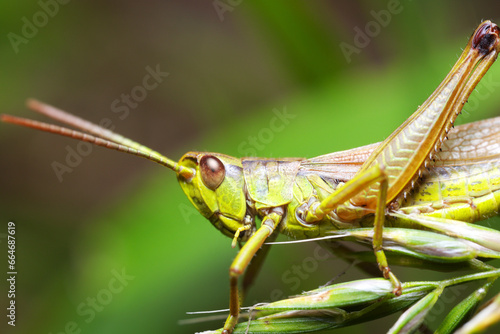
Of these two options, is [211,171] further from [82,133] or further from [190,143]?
[190,143]

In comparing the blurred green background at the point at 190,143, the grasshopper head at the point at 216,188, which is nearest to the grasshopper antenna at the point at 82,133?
the grasshopper head at the point at 216,188

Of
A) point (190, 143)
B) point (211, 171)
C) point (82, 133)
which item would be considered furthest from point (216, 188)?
point (190, 143)

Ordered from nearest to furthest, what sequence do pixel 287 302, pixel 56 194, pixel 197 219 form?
pixel 287 302
pixel 197 219
pixel 56 194

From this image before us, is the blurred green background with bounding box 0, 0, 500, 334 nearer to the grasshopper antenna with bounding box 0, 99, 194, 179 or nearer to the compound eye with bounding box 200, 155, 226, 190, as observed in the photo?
the compound eye with bounding box 200, 155, 226, 190

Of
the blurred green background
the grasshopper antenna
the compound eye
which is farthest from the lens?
the blurred green background

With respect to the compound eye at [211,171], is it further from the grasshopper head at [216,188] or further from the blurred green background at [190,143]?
the blurred green background at [190,143]

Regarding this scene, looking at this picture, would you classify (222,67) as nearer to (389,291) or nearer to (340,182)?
(340,182)

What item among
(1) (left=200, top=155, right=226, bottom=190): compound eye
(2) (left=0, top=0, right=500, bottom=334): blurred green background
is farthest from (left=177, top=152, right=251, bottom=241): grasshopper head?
(2) (left=0, top=0, right=500, bottom=334): blurred green background

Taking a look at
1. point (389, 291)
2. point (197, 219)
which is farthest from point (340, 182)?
point (197, 219)
